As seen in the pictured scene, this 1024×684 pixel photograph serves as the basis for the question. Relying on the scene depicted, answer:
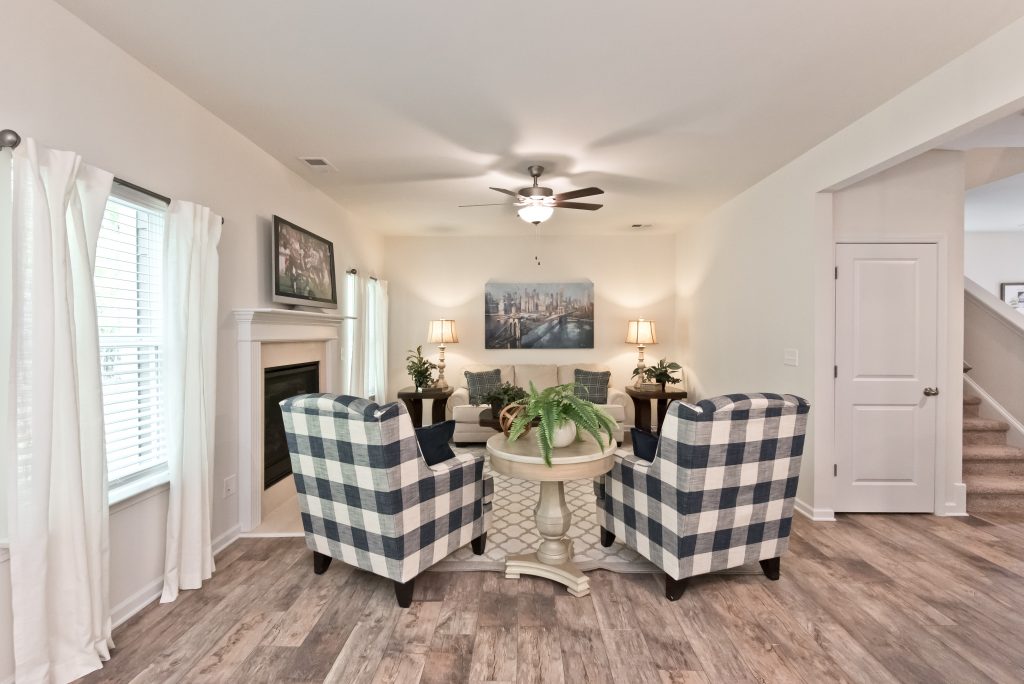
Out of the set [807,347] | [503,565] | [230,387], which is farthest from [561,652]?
[807,347]

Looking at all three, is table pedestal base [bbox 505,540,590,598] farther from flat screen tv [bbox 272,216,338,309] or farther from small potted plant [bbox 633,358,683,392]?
small potted plant [bbox 633,358,683,392]

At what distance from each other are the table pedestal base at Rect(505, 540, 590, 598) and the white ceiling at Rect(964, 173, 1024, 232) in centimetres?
499

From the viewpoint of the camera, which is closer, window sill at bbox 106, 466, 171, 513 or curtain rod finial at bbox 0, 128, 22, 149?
curtain rod finial at bbox 0, 128, 22, 149

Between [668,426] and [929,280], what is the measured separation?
265 cm

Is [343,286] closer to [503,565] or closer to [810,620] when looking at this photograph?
[503,565]

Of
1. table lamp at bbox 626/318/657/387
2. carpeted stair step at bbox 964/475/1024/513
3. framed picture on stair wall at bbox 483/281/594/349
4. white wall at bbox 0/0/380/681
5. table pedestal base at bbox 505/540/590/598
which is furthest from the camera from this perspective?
framed picture on stair wall at bbox 483/281/594/349

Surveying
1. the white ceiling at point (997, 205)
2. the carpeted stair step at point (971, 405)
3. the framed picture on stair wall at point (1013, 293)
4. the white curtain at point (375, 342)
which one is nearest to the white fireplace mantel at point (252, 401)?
the white curtain at point (375, 342)

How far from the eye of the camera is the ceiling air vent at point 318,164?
11.3 ft

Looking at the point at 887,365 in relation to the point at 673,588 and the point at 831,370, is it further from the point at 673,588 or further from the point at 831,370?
the point at 673,588

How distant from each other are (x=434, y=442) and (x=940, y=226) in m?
3.83

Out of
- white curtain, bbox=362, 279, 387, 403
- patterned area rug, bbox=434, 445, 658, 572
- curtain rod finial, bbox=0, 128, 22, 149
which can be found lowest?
patterned area rug, bbox=434, 445, 658, 572

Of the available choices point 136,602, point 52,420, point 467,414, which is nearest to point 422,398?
point 467,414

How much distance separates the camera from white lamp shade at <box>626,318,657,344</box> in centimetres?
575

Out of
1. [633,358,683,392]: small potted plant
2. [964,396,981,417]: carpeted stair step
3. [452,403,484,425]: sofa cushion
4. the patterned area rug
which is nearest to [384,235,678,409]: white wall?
[633,358,683,392]: small potted plant
